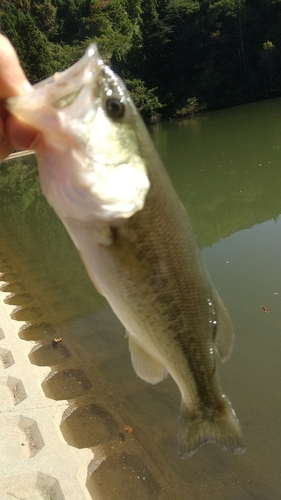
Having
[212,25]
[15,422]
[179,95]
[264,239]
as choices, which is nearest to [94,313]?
[15,422]

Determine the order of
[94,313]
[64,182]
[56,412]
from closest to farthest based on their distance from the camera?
[64,182] < [56,412] < [94,313]

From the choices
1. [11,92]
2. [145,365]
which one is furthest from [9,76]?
[145,365]

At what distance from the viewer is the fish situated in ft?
4.54

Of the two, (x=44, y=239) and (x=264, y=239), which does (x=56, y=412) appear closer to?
(x=264, y=239)

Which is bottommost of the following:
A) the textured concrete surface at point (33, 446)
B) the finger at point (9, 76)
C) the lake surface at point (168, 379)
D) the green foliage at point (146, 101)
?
the green foliage at point (146, 101)

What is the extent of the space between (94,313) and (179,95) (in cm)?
4079

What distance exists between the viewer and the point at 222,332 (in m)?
1.72

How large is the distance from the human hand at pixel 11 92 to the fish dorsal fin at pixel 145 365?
83 cm

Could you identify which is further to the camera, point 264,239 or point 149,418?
point 264,239

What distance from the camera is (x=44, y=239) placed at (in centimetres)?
973

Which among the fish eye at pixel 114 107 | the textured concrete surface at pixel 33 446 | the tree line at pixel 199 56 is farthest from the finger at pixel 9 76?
the tree line at pixel 199 56

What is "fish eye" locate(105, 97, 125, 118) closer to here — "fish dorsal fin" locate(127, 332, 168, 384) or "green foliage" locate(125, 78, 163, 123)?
"fish dorsal fin" locate(127, 332, 168, 384)

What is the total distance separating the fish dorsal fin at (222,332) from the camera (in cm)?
170

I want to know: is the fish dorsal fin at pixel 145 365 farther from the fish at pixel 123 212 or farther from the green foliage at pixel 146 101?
the green foliage at pixel 146 101
